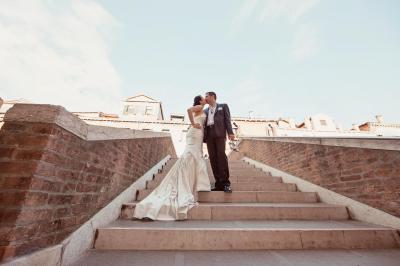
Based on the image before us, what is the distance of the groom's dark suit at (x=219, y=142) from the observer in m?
3.40

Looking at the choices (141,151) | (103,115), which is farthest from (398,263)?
(103,115)

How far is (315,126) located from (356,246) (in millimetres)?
22930

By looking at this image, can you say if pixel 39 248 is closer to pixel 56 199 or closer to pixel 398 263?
pixel 56 199

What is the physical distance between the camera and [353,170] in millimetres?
2814

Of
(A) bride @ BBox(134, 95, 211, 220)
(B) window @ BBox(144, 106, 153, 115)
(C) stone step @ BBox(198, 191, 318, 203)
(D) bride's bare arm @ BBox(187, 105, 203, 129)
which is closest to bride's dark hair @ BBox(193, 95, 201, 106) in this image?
(A) bride @ BBox(134, 95, 211, 220)

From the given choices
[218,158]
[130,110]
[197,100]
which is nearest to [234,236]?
[218,158]

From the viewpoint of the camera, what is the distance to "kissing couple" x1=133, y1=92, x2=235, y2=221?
8.21 feet

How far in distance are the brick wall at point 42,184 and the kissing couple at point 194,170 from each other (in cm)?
85

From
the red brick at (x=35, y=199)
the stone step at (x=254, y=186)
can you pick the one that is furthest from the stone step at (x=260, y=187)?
the red brick at (x=35, y=199)

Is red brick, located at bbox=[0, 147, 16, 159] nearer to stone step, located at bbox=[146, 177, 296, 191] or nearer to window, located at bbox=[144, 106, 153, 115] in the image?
stone step, located at bbox=[146, 177, 296, 191]

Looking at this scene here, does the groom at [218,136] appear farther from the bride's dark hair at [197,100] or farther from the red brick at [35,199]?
the red brick at [35,199]

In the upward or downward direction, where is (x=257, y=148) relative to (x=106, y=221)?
upward

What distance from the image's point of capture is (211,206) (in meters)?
2.57

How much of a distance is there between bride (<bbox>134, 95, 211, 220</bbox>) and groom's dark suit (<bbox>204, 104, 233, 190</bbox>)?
199 mm
